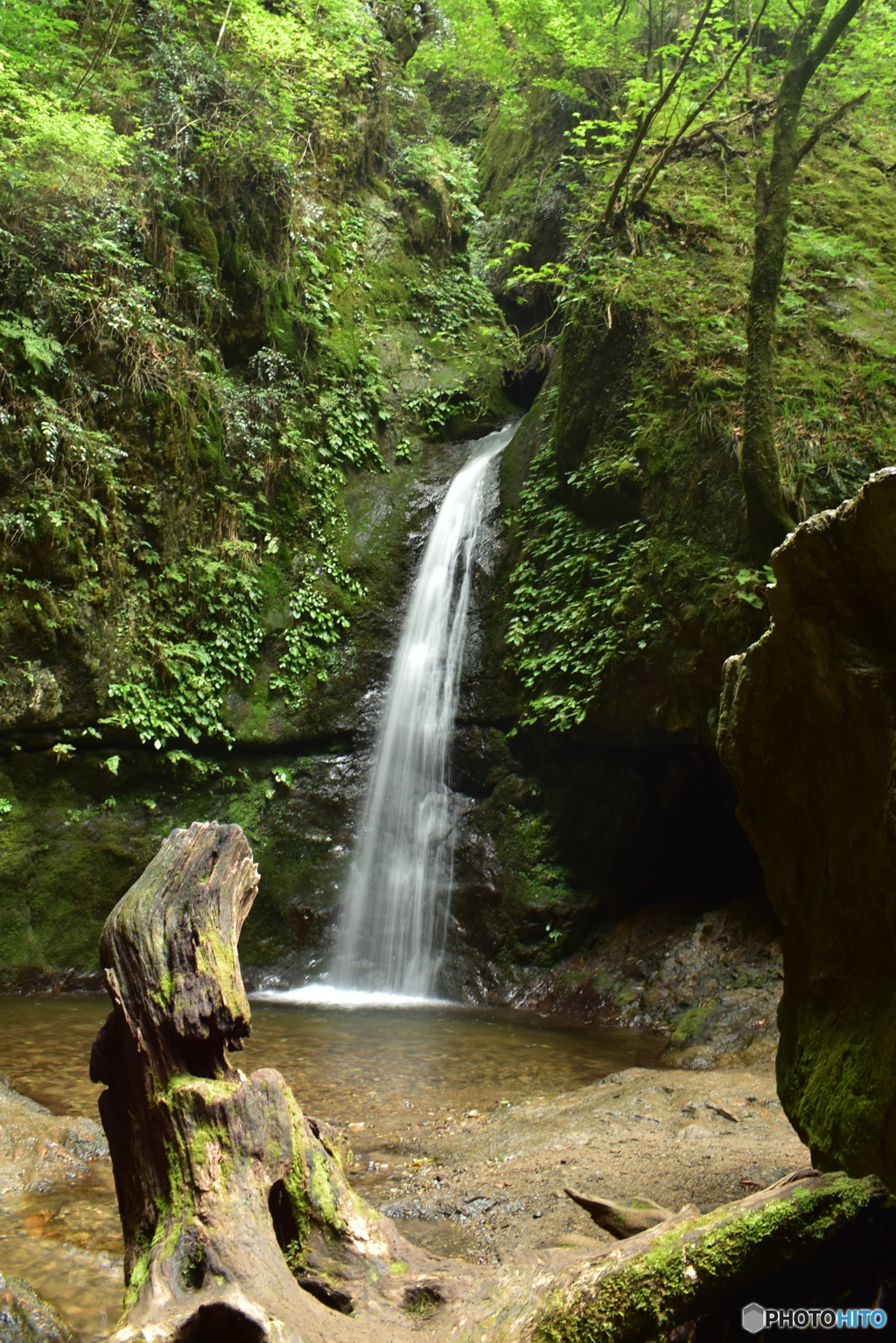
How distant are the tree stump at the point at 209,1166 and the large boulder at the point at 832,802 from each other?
131cm

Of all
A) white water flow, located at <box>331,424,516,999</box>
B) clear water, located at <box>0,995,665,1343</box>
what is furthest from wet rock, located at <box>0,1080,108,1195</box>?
white water flow, located at <box>331,424,516,999</box>

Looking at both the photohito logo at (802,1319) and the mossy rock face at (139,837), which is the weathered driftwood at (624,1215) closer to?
the photohito logo at (802,1319)

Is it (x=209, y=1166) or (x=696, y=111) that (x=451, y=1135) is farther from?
(x=696, y=111)

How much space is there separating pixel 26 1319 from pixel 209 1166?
77 cm

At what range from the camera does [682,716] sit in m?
7.47

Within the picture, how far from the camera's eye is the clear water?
303cm

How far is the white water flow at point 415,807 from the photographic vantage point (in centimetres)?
886

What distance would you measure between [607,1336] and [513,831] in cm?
750

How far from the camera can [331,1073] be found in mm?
5520

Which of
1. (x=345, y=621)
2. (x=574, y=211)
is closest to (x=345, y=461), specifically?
(x=345, y=621)

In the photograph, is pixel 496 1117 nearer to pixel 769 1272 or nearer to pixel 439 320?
pixel 769 1272

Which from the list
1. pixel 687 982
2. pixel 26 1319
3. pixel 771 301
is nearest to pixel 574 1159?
pixel 26 1319

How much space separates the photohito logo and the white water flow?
712 centimetres

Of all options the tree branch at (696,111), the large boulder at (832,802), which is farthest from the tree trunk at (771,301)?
the large boulder at (832,802)
